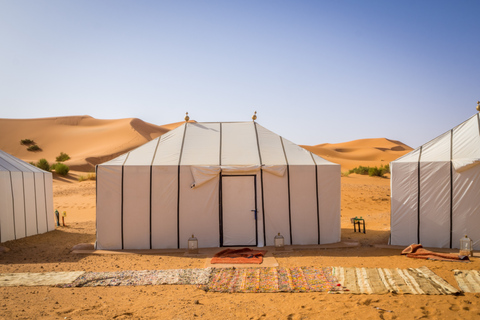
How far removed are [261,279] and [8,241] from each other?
697 cm

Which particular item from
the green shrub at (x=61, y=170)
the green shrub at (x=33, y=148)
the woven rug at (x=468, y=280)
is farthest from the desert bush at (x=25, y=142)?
the woven rug at (x=468, y=280)

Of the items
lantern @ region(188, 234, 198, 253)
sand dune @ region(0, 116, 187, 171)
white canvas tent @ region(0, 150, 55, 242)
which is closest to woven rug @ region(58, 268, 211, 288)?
lantern @ region(188, 234, 198, 253)

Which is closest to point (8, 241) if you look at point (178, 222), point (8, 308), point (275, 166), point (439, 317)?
point (178, 222)

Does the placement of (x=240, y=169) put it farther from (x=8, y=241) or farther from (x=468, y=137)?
(x=8, y=241)

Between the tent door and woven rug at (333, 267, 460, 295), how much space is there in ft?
8.85

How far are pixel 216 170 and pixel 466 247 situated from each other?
5387 mm

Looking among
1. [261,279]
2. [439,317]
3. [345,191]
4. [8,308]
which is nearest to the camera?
[439,317]

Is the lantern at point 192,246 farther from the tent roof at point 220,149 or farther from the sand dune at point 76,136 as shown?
the sand dune at point 76,136

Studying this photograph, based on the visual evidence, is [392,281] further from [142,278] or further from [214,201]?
[214,201]

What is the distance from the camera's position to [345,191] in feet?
63.4

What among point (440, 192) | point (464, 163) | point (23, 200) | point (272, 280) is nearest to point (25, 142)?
point (23, 200)

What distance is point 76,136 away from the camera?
48406mm

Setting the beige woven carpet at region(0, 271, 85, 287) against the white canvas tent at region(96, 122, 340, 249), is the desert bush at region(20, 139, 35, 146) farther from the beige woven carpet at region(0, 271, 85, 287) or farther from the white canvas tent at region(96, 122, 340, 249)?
the beige woven carpet at region(0, 271, 85, 287)

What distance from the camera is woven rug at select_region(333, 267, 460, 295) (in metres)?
5.14
